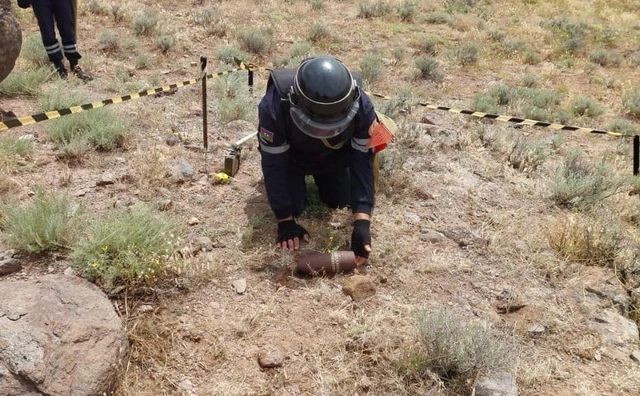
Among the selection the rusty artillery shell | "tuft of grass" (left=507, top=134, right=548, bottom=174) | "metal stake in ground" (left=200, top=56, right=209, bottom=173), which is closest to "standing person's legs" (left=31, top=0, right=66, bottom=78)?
"metal stake in ground" (left=200, top=56, right=209, bottom=173)

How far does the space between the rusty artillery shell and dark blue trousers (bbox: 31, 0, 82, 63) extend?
196 inches

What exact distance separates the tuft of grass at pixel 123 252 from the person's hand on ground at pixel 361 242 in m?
1.18

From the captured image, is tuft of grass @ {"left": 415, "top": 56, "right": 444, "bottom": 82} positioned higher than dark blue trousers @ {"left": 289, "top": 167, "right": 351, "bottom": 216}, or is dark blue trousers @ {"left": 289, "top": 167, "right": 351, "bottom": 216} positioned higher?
dark blue trousers @ {"left": 289, "top": 167, "right": 351, "bottom": 216}

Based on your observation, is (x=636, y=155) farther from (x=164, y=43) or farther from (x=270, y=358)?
(x=164, y=43)

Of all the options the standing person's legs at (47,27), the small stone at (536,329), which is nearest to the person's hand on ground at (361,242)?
the small stone at (536,329)

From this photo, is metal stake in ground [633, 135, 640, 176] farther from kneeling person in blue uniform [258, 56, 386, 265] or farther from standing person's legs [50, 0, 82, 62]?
standing person's legs [50, 0, 82, 62]

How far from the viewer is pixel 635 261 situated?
3.78m

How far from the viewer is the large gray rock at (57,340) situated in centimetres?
221

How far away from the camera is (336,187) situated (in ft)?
13.6

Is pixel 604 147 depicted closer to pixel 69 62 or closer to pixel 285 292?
pixel 285 292

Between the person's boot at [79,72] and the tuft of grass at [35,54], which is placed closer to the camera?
the person's boot at [79,72]

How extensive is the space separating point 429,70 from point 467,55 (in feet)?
5.79

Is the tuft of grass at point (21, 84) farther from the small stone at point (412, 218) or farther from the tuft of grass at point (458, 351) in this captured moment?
the tuft of grass at point (458, 351)

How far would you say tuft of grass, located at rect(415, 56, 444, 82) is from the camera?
9047mm
